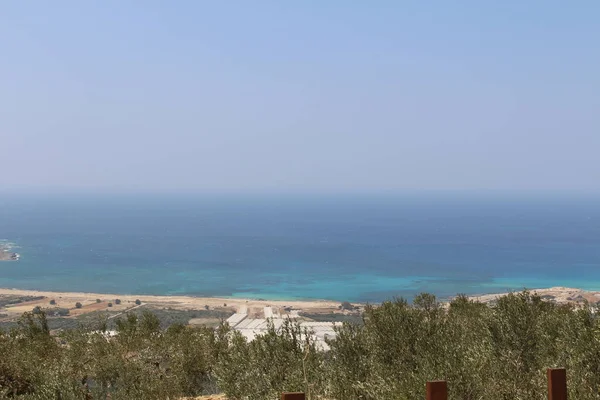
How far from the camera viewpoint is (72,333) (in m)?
27.3

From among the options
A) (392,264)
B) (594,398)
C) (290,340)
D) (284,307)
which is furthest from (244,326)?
(392,264)

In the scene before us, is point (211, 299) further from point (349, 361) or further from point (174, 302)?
Answer: point (349, 361)

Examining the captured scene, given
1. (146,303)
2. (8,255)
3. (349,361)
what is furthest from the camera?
(8,255)

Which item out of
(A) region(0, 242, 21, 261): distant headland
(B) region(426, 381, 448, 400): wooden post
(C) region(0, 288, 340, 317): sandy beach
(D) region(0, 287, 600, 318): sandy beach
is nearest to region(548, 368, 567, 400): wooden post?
(B) region(426, 381, 448, 400): wooden post

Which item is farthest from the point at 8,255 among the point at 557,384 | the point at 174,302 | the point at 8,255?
the point at 557,384

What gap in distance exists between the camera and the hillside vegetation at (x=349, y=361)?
490 inches

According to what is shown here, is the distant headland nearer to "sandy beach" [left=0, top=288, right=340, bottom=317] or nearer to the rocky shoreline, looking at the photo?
the rocky shoreline

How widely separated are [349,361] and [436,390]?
42.3 feet

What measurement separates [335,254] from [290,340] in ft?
585

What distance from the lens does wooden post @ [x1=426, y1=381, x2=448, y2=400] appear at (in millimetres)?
3861

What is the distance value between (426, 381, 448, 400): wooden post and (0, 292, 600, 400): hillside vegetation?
4919 mm

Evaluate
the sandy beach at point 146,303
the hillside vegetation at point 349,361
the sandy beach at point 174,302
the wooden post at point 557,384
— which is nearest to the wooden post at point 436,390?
the wooden post at point 557,384

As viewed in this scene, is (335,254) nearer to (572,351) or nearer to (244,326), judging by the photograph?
(244,326)

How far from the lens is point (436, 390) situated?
3.89 meters
